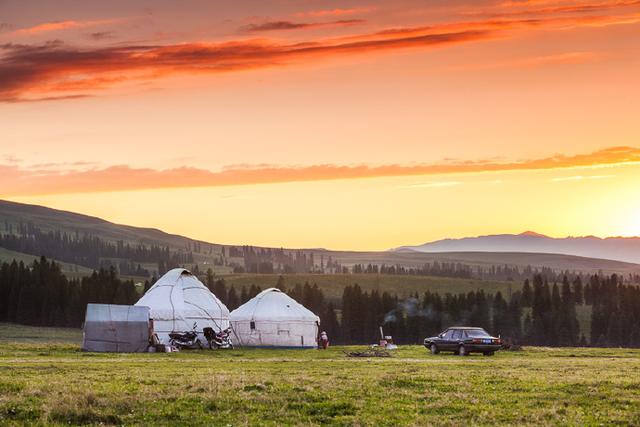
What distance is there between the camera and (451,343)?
5728cm

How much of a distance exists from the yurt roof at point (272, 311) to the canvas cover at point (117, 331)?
12.4m

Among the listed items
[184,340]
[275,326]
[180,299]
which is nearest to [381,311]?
[275,326]

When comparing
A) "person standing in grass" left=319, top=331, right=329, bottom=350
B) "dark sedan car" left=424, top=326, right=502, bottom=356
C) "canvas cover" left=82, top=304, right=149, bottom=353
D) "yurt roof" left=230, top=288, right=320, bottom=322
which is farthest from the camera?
"yurt roof" left=230, top=288, right=320, bottom=322

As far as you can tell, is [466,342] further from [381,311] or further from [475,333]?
[381,311]

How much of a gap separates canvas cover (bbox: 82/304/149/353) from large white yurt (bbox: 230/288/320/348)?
1239 centimetres

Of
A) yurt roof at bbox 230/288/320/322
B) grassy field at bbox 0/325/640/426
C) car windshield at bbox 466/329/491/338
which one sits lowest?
grassy field at bbox 0/325/640/426

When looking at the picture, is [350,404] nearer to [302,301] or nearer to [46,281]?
[46,281]

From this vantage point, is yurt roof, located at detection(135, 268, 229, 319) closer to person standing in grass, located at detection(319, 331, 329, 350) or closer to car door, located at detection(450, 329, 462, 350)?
person standing in grass, located at detection(319, 331, 329, 350)

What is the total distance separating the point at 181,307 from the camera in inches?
A: 2788

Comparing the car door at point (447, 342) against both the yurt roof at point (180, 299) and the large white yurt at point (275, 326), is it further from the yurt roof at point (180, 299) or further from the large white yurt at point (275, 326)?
the yurt roof at point (180, 299)

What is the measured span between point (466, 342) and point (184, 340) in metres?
21.4

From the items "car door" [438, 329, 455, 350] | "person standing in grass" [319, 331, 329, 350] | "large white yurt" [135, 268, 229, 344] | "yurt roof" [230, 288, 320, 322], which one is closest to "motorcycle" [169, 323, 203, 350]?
"large white yurt" [135, 268, 229, 344]

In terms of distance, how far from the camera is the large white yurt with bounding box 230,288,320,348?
244 feet

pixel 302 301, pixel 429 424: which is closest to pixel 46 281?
pixel 302 301
